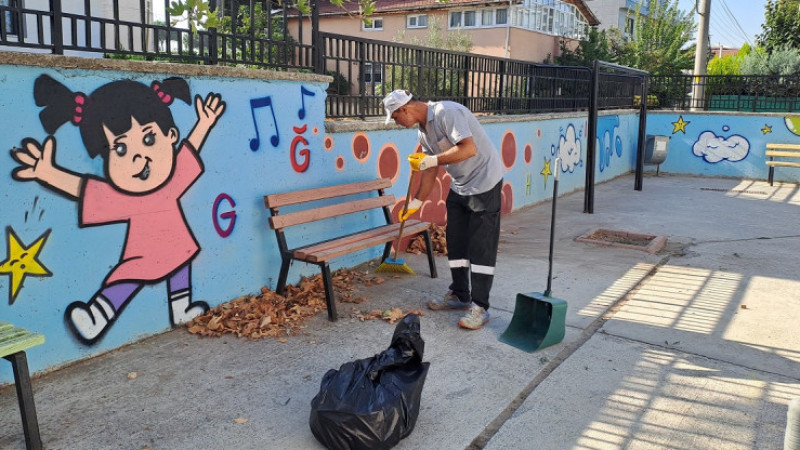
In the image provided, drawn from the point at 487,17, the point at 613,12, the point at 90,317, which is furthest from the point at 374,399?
the point at 613,12

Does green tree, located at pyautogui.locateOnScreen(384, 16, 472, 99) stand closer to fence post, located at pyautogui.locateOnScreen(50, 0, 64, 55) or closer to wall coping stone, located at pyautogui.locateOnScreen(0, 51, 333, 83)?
wall coping stone, located at pyautogui.locateOnScreen(0, 51, 333, 83)

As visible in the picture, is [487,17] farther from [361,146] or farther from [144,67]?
[144,67]

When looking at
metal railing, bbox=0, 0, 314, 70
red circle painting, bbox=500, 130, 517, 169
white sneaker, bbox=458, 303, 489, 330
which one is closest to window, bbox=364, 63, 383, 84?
metal railing, bbox=0, 0, 314, 70

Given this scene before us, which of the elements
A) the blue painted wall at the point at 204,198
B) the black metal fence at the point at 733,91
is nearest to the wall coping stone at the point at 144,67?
the blue painted wall at the point at 204,198

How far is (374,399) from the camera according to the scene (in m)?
3.05

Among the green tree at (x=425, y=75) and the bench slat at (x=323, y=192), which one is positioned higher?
the green tree at (x=425, y=75)

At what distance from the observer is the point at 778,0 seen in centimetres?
2277

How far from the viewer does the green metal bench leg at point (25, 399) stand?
2889 mm

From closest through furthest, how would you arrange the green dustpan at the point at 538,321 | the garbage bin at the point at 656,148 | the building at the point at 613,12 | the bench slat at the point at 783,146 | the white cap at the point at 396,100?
the green dustpan at the point at 538,321
the white cap at the point at 396,100
the bench slat at the point at 783,146
the garbage bin at the point at 656,148
the building at the point at 613,12

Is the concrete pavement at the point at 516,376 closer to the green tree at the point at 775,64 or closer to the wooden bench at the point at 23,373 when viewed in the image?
the wooden bench at the point at 23,373

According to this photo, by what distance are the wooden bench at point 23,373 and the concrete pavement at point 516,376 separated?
136 millimetres

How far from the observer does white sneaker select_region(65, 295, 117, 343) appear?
3.93 metres

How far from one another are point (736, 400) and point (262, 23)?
4486mm

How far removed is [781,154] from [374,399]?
42.6 feet
